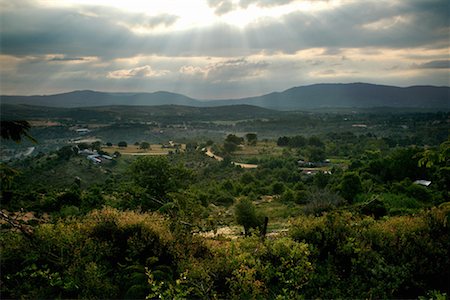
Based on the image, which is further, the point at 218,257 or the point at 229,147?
the point at 229,147

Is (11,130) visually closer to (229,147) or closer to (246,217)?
(246,217)

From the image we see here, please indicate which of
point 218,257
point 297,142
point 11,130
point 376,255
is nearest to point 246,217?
point 218,257

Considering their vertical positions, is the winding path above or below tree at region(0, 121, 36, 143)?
below

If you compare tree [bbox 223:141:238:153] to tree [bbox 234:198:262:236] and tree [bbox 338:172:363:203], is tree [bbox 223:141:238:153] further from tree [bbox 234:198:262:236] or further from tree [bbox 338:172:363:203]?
tree [bbox 234:198:262:236]

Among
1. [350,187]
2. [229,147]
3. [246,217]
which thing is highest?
[246,217]

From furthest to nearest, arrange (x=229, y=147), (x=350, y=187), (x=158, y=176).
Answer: (x=229, y=147), (x=350, y=187), (x=158, y=176)

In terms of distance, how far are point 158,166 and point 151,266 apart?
38.5ft

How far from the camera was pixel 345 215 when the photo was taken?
12.6 metres

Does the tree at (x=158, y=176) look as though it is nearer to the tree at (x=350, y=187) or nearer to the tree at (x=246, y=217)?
the tree at (x=246, y=217)

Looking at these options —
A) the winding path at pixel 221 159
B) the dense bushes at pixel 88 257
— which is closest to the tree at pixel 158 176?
the dense bushes at pixel 88 257

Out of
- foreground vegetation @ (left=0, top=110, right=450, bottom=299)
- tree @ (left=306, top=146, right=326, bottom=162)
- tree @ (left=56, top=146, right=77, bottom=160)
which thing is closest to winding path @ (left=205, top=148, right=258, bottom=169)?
tree @ (left=306, top=146, right=326, bottom=162)

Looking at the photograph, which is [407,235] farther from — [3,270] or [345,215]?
[3,270]

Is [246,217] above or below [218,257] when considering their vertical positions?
below

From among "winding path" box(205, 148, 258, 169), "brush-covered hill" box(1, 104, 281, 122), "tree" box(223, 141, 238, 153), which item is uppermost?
"brush-covered hill" box(1, 104, 281, 122)
